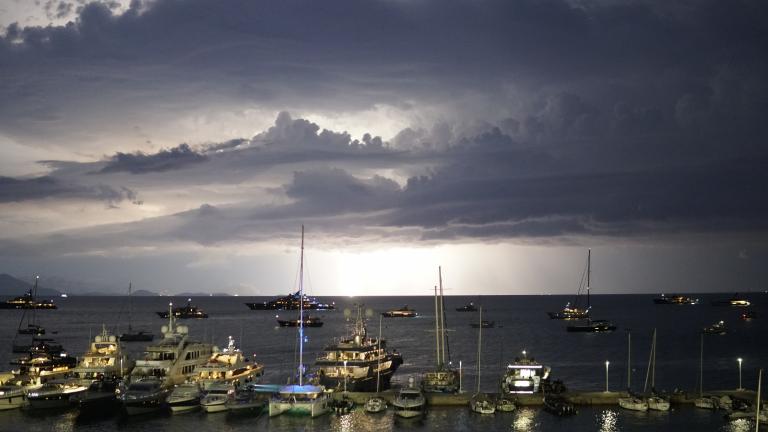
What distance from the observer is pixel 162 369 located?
234 feet

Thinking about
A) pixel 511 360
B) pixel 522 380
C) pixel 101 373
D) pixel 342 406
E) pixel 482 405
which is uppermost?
pixel 522 380

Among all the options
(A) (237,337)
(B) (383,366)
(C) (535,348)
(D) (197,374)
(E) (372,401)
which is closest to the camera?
(E) (372,401)

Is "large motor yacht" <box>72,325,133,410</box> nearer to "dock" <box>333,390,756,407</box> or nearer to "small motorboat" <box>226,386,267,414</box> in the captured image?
"small motorboat" <box>226,386,267,414</box>

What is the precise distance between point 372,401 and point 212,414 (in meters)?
14.1

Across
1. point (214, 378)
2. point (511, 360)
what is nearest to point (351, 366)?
point (214, 378)

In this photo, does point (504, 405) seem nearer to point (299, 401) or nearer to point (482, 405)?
point (482, 405)

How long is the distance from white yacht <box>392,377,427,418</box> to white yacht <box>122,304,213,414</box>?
849 inches

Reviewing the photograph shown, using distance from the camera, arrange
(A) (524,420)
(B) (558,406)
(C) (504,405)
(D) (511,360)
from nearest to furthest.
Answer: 1. (A) (524,420)
2. (B) (558,406)
3. (C) (504,405)
4. (D) (511,360)

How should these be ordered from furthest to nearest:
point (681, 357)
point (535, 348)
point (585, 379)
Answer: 1. point (535, 348)
2. point (681, 357)
3. point (585, 379)

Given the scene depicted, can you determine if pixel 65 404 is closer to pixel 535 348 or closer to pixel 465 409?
pixel 465 409

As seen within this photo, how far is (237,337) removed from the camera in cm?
18538

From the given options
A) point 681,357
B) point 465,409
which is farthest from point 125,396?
point 681,357

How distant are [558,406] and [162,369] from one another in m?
38.0

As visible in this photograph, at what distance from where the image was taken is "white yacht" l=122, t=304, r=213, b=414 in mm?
63594
